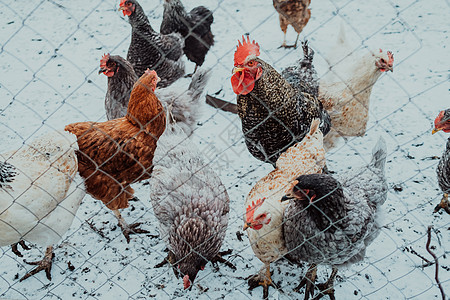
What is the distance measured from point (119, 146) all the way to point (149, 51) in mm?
1490

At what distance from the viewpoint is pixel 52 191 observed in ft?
6.96

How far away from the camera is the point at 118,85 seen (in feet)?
9.87

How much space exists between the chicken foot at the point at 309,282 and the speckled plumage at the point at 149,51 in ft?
7.19

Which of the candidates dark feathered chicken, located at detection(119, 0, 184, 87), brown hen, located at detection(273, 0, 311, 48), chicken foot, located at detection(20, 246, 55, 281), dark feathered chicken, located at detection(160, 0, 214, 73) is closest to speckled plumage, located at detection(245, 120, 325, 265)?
chicken foot, located at detection(20, 246, 55, 281)

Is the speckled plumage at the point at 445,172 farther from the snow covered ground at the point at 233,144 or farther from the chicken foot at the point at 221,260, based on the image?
the chicken foot at the point at 221,260

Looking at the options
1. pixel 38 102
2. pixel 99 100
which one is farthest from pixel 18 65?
pixel 99 100

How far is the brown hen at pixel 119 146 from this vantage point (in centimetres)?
238

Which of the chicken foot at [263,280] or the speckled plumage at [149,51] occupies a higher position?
the speckled plumage at [149,51]

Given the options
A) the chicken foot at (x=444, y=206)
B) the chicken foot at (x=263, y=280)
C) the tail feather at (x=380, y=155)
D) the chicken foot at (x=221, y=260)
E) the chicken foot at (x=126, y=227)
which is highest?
the chicken foot at (x=126, y=227)

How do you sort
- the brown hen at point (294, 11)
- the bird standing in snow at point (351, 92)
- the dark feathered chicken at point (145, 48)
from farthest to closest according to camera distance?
the brown hen at point (294, 11) → the dark feathered chicken at point (145, 48) → the bird standing in snow at point (351, 92)

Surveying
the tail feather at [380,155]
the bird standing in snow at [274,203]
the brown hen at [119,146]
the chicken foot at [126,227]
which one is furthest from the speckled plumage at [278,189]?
the chicken foot at [126,227]

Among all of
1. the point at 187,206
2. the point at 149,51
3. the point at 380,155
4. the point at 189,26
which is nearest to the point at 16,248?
the point at 187,206

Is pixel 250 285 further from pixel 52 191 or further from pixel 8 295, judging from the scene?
pixel 8 295

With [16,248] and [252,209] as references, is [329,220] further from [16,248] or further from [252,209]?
[16,248]
